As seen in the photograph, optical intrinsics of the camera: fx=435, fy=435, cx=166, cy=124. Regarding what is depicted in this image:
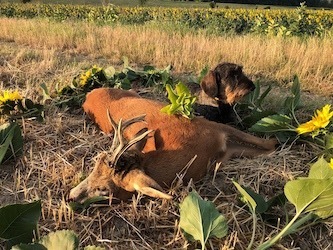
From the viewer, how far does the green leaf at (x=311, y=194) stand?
2.57m

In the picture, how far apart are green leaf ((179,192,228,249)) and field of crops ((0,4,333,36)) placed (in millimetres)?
9525

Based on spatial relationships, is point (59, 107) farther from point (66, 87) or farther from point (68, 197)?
point (68, 197)

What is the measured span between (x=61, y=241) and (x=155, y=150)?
1.32m

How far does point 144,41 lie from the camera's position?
35.5ft

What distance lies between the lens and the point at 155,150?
3.42 meters

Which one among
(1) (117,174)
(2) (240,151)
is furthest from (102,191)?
(2) (240,151)

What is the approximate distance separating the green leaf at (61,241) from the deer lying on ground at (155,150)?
26.2 inches

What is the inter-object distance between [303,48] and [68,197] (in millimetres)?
6988

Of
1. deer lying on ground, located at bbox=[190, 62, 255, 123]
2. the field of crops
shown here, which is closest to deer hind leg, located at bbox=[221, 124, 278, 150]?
deer lying on ground, located at bbox=[190, 62, 255, 123]

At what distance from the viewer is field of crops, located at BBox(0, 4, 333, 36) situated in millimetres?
14070

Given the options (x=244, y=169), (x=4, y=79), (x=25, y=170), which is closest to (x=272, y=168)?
(x=244, y=169)

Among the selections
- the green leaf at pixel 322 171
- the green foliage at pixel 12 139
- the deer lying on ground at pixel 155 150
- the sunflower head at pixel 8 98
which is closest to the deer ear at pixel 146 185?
the deer lying on ground at pixel 155 150

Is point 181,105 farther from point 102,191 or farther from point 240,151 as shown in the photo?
point 102,191

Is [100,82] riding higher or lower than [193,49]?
higher
